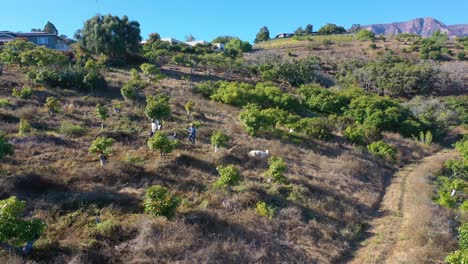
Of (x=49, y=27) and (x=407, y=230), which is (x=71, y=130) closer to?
(x=407, y=230)

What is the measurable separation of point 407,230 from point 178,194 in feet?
31.0

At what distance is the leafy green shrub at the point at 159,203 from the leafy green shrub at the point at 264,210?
344cm

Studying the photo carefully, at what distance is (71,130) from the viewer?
56.7 ft

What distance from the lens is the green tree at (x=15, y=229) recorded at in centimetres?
782

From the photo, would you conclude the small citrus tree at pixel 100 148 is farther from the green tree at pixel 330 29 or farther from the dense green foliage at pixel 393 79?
the green tree at pixel 330 29

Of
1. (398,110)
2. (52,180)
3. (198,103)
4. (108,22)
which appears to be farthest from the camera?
(108,22)

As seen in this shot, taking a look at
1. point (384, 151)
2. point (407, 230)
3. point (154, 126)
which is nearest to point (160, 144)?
point (154, 126)

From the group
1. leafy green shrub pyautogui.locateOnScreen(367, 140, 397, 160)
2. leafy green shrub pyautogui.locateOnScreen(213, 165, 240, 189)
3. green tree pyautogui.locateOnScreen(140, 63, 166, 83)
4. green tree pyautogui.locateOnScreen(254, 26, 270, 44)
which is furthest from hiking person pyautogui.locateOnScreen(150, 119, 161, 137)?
green tree pyautogui.locateOnScreen(254, 26, 270, 44)

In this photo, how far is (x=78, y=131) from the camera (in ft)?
57.6

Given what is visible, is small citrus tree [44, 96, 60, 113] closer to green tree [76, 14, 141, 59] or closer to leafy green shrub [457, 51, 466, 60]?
green tree [76, 14, 141, 59]

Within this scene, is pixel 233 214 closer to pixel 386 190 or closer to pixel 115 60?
pixel 386 190

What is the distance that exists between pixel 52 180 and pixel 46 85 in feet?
54.7

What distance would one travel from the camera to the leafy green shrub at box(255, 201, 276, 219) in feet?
40.7

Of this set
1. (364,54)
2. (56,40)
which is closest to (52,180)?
(56,40)
